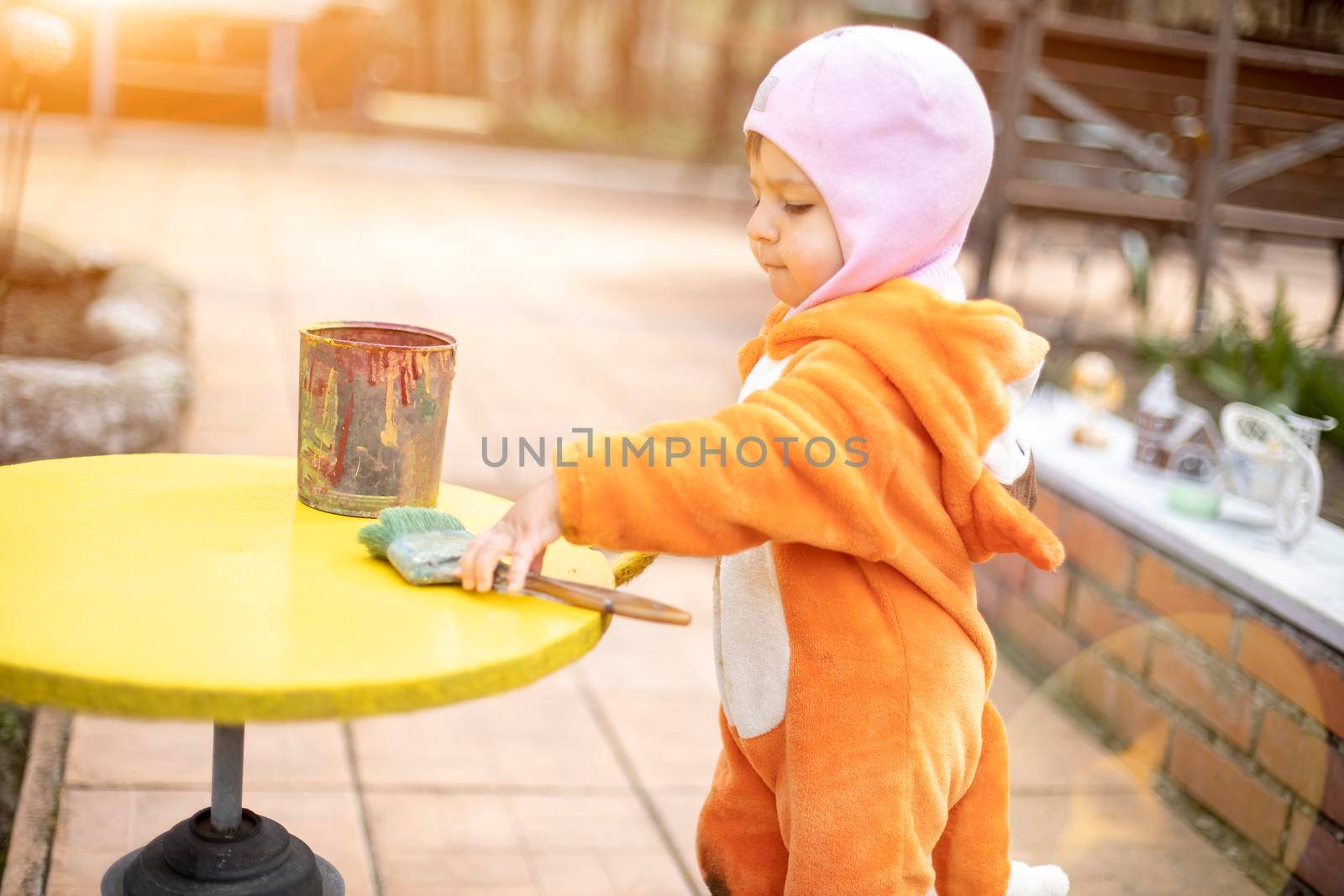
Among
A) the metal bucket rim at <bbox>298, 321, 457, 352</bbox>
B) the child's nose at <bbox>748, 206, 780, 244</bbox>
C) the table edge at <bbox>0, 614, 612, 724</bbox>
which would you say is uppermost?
the child's nose at <bbox>748, 206, 780, 244</bbox>

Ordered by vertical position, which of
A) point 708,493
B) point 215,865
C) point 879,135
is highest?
point 879,135

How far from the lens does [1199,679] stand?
250 cm

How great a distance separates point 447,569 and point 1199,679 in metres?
1.79

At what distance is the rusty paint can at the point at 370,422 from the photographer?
1.31m

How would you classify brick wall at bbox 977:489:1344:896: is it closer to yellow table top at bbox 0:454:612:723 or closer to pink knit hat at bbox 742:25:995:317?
A: pink knit hat at bbox 742:25:995:317

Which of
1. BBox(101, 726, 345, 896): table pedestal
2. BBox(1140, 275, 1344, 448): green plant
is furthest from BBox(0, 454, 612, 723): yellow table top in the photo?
BBox(1140, 275, 1344, 448): green plant

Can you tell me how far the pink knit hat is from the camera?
4.35 ft

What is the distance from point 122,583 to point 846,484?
0.64 metres

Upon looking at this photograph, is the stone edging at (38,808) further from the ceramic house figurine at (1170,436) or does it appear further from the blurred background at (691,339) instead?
the ceramic house figurine at (1170,436)

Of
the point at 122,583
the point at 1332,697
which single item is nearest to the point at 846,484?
the point at 122,583

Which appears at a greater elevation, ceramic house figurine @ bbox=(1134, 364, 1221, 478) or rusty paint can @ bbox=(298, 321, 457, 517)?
rusty paint can @ bbox=(298, 321, 457, 517)

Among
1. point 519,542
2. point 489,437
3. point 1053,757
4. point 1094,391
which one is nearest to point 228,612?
point 519,542

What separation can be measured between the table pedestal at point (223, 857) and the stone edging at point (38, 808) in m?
0.51

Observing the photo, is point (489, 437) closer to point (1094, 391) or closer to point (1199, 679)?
point (1094, 391)
